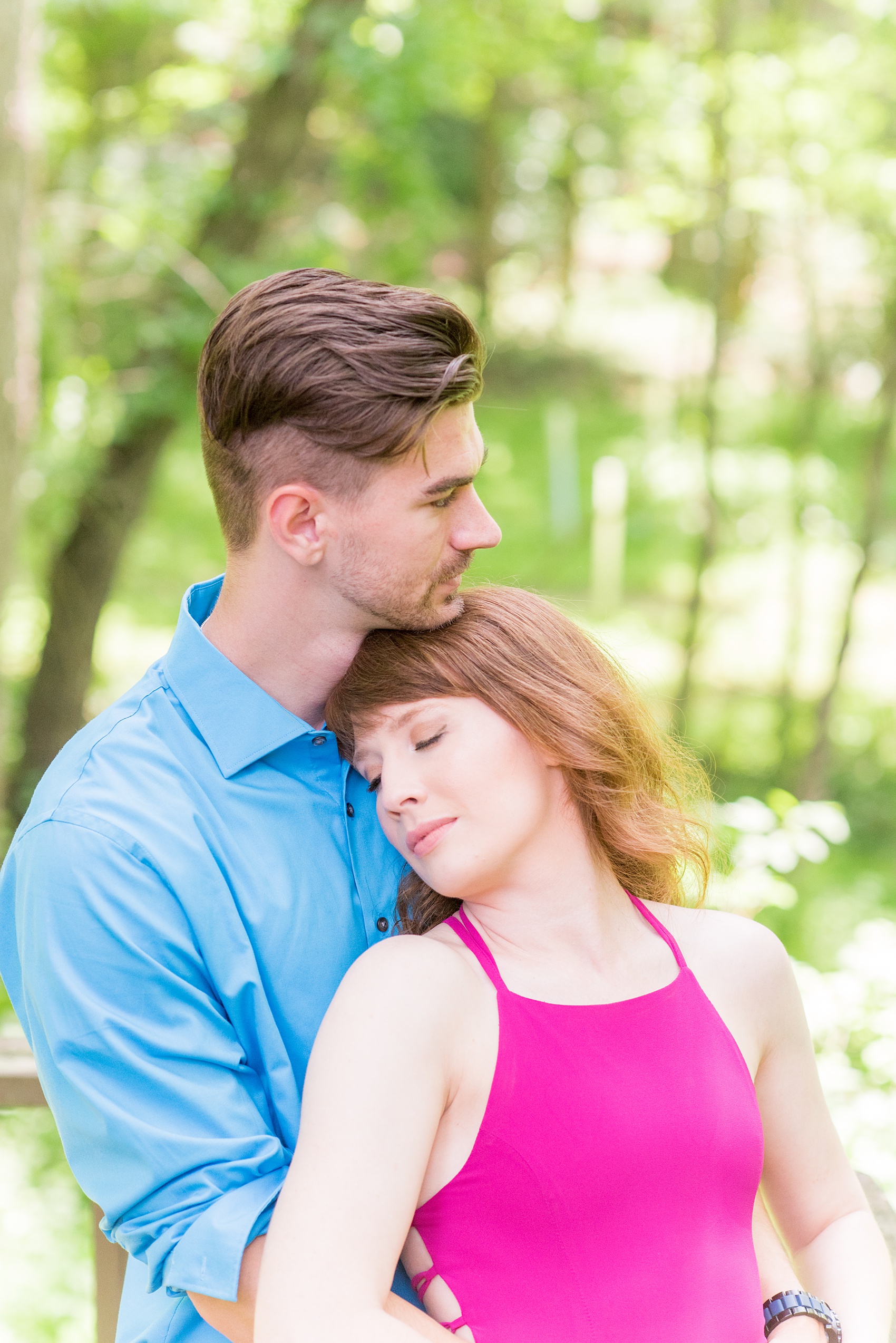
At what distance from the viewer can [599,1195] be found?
1.37 m

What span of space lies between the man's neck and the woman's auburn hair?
36 mm

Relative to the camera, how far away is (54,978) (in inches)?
52.6

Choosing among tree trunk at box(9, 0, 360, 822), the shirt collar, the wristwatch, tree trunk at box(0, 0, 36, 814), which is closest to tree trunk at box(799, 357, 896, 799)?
tree trunk at box(9, 0, 360, 822)

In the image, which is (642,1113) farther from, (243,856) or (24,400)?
(24,400)

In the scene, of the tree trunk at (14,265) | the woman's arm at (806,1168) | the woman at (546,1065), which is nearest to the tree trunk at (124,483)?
the tree trunk at (14,265)

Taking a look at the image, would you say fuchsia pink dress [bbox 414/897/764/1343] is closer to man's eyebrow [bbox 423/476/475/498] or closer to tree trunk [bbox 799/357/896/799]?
man's eyebrow [bbox 423/476/475/498]

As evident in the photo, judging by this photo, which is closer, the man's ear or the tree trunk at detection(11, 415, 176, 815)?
the man's ear

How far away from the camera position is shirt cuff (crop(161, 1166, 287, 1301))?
4.18 ft

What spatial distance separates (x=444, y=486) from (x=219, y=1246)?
0.96 meters

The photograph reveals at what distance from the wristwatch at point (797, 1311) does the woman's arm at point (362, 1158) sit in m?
0.47

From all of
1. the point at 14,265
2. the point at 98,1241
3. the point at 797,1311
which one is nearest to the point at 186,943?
the point at 98,1241

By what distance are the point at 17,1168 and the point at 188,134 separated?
26.2 ft

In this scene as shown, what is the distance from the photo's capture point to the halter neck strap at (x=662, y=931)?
1.60 m

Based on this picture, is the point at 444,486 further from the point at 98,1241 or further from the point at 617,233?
the point at 617,233
